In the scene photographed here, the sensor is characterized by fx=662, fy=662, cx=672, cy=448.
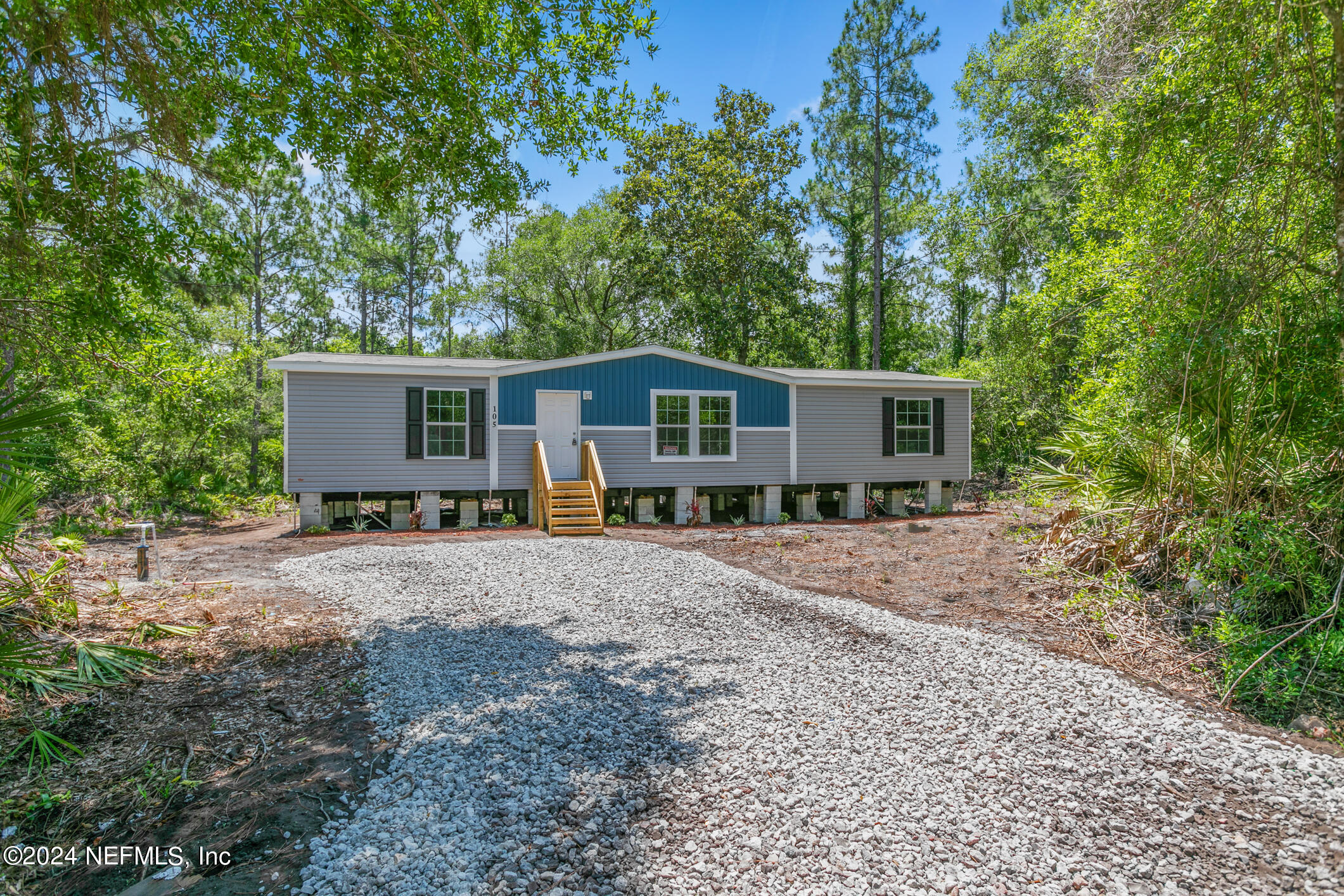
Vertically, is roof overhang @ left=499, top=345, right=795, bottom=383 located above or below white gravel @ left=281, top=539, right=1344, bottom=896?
above

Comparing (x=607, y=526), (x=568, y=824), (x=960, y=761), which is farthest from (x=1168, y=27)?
(x=607, y=526)

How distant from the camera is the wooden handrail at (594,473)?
10.7 m

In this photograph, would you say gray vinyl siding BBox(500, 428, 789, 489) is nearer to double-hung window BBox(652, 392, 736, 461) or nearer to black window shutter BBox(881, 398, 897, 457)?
double-hung window BBox(652, 392, 736, 461)

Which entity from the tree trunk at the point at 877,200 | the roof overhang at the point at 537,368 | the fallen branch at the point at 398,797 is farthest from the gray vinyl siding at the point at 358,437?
the tree trunk at the point at 877,200

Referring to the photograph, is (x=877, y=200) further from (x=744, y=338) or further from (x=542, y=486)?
(x=542, y=486)

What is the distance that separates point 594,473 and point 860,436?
5.93 meters

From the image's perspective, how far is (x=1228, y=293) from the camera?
16.0ft

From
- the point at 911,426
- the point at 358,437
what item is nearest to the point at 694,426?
the point at 911,426

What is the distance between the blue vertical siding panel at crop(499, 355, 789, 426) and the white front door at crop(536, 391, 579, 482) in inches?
5.3

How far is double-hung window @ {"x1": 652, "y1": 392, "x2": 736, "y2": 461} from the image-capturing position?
1264 centimetres

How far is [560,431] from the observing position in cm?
1207

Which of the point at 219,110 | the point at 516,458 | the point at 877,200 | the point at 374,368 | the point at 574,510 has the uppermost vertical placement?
the point at 877,200

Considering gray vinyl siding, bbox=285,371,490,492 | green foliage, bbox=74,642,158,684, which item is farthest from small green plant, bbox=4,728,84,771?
gray vinyl siding, bbox=285,371,490,492

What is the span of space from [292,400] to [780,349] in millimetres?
15338
